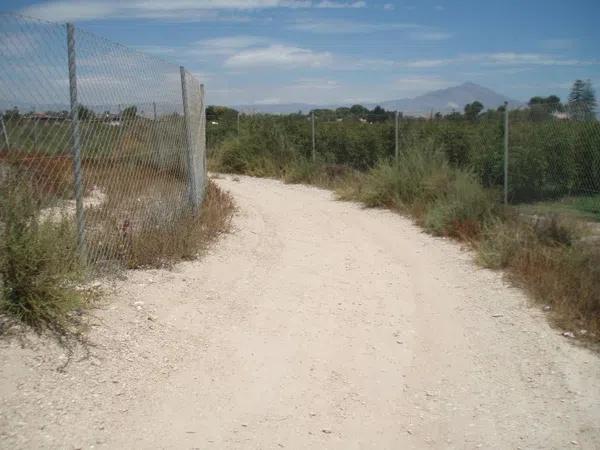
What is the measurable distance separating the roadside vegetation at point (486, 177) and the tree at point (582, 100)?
98 mm

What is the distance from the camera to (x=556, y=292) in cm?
660

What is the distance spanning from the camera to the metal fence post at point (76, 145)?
17.7ft

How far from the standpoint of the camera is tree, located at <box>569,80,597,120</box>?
11000mm

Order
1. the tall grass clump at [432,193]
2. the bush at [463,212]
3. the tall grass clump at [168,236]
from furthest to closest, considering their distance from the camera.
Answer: the tall grass clump at [432,193]
the bush at [463,212]
the tall grass clump at [168,236]

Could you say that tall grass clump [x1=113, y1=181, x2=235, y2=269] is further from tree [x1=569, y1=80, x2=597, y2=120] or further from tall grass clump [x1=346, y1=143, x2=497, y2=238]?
tree [x1=569, y1=80, x2=597, y2=120]

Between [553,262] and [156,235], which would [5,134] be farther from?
[553,262]

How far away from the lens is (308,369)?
513cm

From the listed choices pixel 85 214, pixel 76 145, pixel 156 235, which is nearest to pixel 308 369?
pixel 85 214

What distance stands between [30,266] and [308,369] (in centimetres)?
226

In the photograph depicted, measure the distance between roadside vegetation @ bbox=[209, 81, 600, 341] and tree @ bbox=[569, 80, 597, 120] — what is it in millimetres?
98

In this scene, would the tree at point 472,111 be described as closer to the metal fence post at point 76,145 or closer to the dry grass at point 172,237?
the dry grass at point 172,237

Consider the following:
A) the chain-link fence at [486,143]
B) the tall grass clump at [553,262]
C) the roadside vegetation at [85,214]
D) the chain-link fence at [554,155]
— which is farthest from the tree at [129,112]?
the chain-link fence at [554,155]

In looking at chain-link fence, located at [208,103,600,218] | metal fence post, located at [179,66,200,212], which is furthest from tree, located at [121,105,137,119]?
chain-link fence, located at [208,103,600,218]

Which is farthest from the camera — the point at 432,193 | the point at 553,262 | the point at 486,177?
the point at 486,177
